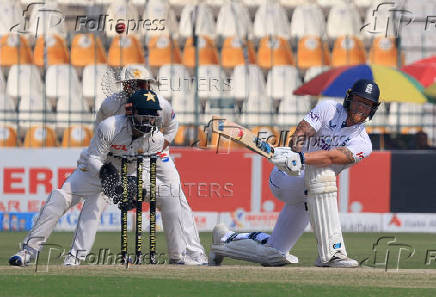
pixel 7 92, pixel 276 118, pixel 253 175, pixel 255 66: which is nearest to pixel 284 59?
pixel 255 66

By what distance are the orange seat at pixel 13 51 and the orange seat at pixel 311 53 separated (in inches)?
206

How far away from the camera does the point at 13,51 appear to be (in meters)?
19.1

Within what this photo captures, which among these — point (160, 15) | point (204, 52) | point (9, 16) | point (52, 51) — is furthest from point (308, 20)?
point (9, 16)

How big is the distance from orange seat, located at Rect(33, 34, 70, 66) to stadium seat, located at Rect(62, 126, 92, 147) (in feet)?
7.05

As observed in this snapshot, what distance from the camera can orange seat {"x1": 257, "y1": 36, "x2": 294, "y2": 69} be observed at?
19.7m

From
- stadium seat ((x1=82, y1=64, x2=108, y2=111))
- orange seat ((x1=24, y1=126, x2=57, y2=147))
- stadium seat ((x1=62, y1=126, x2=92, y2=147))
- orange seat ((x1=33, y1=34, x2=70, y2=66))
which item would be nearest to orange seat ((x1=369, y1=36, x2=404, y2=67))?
stadium seat ((x1=82, y1=64, x2=108, y2=111))

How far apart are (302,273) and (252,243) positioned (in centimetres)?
92

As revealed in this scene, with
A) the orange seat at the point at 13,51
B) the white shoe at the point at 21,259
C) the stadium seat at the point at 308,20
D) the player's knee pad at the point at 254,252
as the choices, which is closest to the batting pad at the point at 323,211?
the player's knee pad at the point at 254,252

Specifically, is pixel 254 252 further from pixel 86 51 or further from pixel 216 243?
pixel 86 51

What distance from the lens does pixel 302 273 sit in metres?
8.32

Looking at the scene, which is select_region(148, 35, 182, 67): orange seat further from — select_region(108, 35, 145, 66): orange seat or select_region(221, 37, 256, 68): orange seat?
select_region(221, 37, 256, 68): orange seat

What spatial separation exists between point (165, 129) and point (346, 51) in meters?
11.0

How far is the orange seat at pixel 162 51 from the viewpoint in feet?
62.5

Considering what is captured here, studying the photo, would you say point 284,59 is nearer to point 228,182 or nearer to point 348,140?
point 228,182
